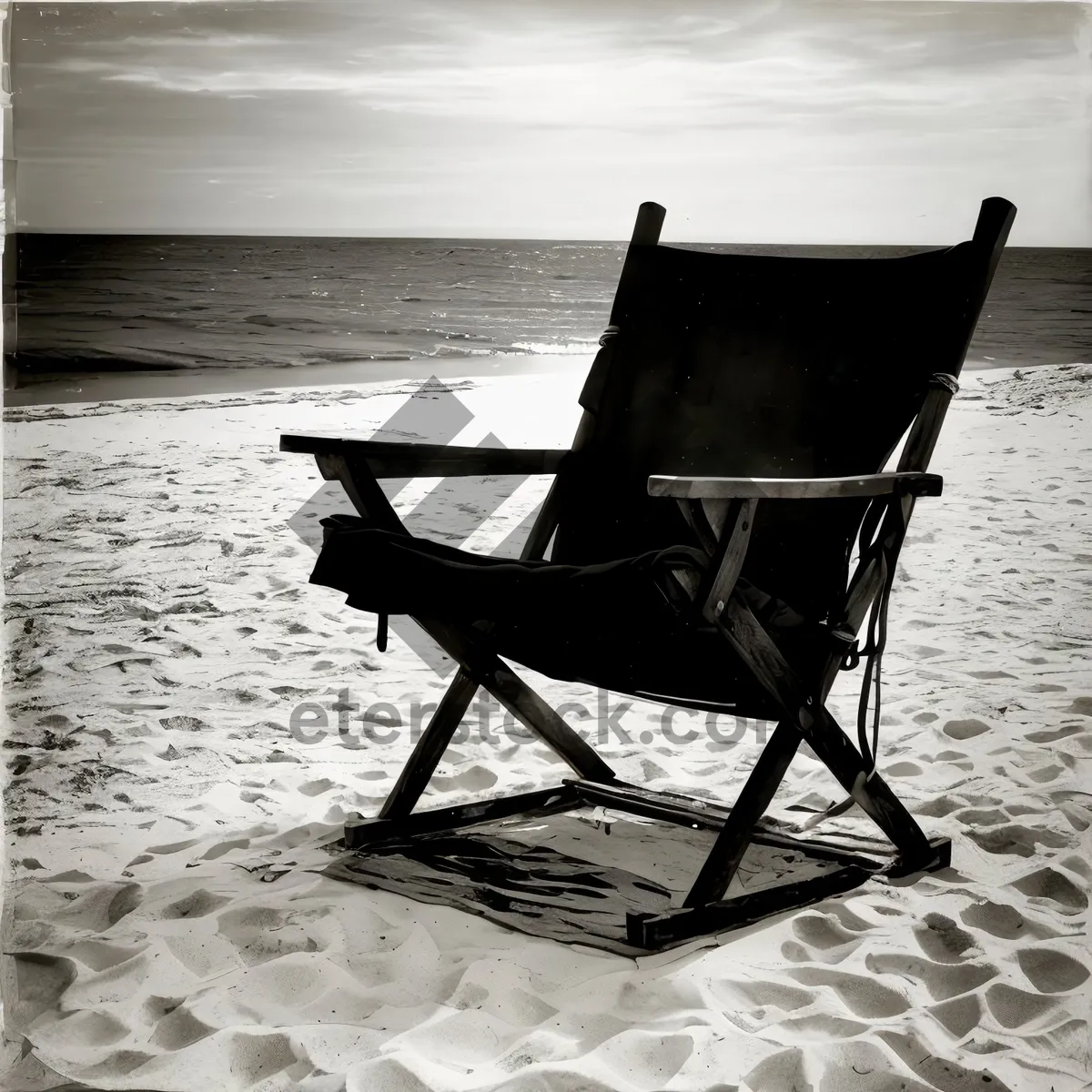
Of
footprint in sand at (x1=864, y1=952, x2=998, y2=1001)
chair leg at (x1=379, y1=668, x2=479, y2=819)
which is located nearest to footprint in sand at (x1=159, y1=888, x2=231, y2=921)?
chair leg at (x1=379, y1=668, x2=479, y2=819)

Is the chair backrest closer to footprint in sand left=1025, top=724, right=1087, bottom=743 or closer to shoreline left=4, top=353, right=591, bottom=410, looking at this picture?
footprint in sand left=1025, top=724, right=1087, bottom=743

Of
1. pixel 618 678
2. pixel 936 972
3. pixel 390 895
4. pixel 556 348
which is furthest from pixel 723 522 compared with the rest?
pixel 556 348

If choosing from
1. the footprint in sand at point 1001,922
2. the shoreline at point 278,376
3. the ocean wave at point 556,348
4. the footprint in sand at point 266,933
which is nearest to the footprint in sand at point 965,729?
the footprint in sand at point 1001,922

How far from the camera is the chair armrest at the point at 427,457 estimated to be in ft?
6.73

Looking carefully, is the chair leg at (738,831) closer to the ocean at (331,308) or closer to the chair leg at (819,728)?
the chair leg at (819,728)

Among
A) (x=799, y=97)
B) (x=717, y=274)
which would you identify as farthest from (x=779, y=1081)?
(x=799, y=97)

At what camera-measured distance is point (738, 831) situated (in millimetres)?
1819

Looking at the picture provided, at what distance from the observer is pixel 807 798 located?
96.7 inches

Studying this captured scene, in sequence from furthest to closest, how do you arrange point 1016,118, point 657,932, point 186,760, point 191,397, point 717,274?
point 191,397
point 1016,118
point 186,760
point 717,274
point 657,932

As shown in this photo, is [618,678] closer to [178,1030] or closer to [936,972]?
[936,972]

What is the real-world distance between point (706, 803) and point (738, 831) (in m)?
0.45

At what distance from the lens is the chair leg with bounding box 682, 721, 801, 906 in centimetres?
181

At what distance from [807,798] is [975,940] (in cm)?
71

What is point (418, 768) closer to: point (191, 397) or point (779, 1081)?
point (779, 1081)
